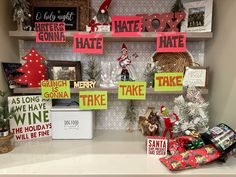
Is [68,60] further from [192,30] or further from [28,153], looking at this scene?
[192,30]

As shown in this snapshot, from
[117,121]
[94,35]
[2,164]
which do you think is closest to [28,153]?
[2,164]

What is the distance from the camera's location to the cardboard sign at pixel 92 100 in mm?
1138

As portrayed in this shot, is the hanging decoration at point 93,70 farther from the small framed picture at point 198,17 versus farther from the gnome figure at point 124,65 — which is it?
the small framed picture at point 198,17

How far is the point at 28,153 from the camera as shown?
1.00 meters

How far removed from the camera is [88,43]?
1.11 metres

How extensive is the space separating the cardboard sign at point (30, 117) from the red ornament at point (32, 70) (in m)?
0.09

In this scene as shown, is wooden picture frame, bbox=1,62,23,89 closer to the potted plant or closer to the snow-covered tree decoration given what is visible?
the potted plant

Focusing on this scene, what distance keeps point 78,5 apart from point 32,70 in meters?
0.49

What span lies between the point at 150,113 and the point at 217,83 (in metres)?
0.43

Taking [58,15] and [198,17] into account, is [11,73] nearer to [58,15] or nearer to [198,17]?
[58,15]

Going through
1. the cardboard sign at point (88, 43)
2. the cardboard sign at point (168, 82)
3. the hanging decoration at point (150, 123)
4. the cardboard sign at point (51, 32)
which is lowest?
the hanging decoration at point (150, 123)

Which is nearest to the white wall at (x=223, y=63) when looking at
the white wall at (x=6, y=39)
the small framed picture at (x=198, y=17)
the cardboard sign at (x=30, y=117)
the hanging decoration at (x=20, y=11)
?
the small framed picture at (x=198, y=17)

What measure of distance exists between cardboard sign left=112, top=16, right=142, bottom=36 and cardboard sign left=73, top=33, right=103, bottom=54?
0.31 feet

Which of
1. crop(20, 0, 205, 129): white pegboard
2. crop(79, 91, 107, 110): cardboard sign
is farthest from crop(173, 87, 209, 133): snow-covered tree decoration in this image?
crop(79, 91, 107, 110): cardboard sign
